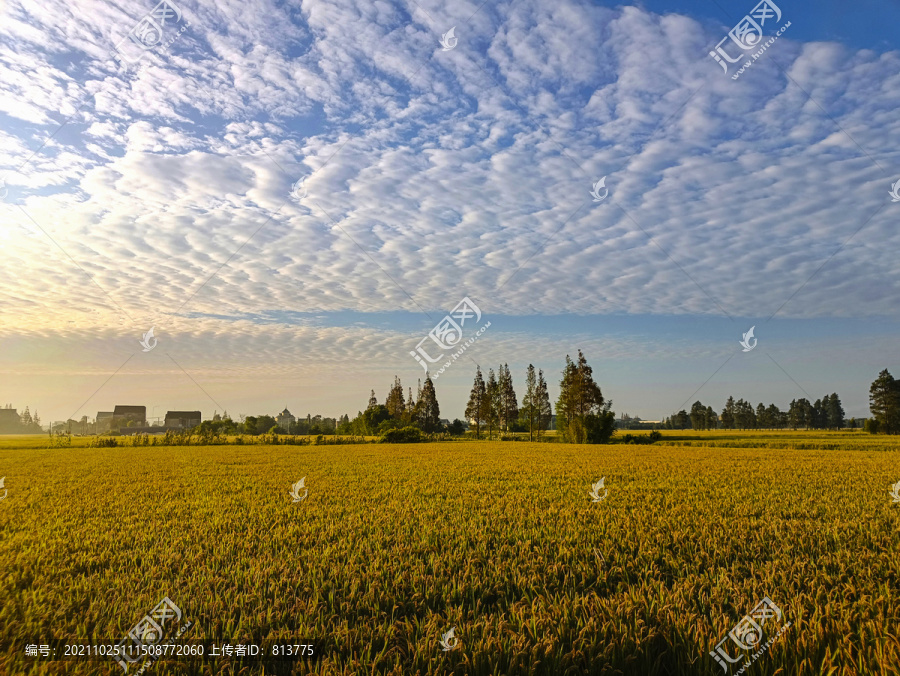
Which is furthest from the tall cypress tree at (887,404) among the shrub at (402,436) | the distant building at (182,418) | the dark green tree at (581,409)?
the distant building at (182,418)

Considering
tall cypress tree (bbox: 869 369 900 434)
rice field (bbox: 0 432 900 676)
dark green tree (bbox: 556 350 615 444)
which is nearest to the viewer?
rice field (bbox: 0 432 900 676)

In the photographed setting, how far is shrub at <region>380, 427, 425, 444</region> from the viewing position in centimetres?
5824

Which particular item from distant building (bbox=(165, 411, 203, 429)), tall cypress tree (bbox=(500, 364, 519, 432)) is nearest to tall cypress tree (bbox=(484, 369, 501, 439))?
tall cypress tree (bbox=(500, 364, 519, 432))

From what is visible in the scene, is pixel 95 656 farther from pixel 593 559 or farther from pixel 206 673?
pixel 593 559

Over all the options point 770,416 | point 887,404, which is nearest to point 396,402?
point 887,404

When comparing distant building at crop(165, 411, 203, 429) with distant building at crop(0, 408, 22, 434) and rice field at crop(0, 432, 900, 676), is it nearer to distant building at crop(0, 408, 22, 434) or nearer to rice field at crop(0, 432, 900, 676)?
distant building at crop(0, 408, 22, 434)

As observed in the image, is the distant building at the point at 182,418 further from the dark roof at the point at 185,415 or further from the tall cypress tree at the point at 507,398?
the tall cypress tree at the point at 507,398

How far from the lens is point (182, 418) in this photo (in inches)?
3981

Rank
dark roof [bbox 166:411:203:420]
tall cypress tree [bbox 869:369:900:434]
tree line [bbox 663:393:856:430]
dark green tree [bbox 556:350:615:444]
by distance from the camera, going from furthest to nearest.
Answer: tree line [bbox 663:393:856:430], dark roof [bbox 166:411:203:420], tall cypress tree [bbox 869:369:900:434], dark green tree [bbox 556:350:615:444]

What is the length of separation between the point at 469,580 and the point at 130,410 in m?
111

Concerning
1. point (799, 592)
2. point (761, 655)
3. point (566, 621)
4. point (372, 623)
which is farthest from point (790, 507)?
point (372, 623)

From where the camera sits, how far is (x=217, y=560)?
5648mm

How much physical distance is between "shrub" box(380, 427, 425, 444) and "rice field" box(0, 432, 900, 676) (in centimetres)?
4834

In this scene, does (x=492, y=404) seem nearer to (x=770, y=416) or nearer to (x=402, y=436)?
(x=402, y=436)
